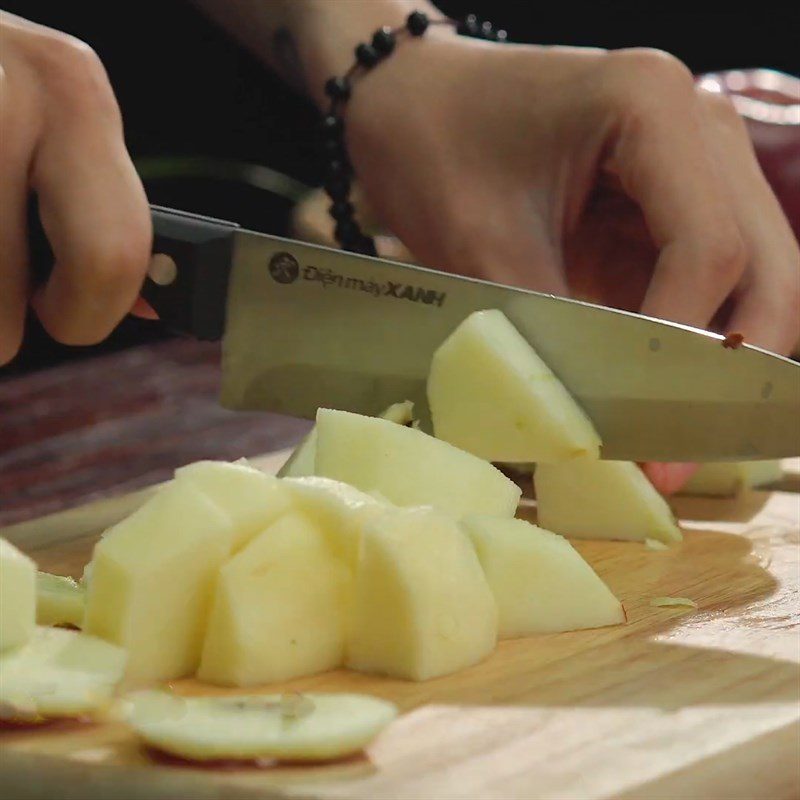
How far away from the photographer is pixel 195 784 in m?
0.92

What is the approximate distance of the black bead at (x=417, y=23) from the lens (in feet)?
6.45

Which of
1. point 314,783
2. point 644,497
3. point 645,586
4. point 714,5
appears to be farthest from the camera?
point 714,5

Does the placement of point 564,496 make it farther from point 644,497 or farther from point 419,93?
point 419,93

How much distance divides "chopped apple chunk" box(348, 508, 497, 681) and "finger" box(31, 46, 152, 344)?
433 mm

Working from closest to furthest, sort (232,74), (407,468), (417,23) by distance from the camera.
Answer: (407,468) < (417,23) < (232,74)

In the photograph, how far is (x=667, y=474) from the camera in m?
1.56


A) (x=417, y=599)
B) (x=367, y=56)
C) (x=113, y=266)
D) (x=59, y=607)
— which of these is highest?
(x=367, y=56)

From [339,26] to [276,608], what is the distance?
119 cm

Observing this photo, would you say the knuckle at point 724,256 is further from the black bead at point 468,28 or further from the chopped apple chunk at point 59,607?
the chopped apple chunk at point 59,607

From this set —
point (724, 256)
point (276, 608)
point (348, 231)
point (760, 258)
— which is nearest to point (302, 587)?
point (276, 608)

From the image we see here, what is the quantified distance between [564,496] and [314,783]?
62 centimetres

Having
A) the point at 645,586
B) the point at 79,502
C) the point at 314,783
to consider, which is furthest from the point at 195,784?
the point at 79,502

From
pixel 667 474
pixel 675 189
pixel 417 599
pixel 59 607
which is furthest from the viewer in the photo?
pixel 675 189

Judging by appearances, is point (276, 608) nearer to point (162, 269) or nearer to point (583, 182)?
point (162, 269)
